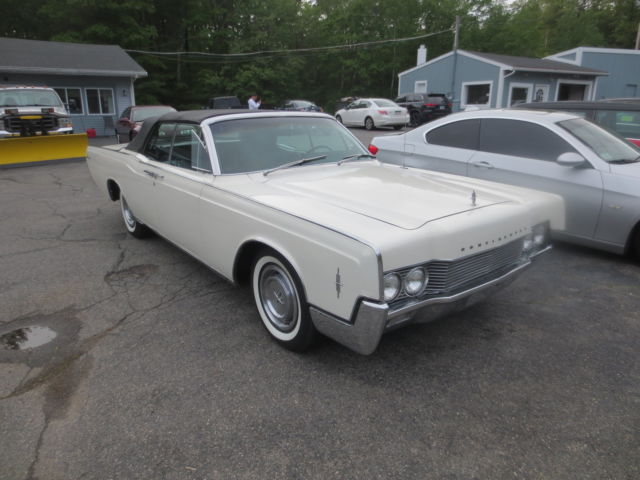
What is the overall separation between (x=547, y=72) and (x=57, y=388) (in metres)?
26.6

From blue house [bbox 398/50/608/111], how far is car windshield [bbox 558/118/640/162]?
18.9 m

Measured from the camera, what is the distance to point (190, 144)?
4.00m

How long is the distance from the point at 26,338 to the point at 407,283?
2.77 metres

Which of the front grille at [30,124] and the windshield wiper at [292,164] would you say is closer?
the windshield wiper at [292,164]

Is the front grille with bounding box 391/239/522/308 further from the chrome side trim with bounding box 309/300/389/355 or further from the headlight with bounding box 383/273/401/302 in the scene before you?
the chrome side trim with bounding box 309/300/389/355

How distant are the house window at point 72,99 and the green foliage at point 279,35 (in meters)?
12.2

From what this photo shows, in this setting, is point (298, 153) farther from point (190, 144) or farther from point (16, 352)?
point (16, 352)

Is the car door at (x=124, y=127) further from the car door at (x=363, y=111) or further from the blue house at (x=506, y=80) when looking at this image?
the blue house at (x=506, y=80)

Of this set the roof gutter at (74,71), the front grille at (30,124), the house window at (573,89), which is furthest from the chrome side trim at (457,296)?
the house window at (573,89)

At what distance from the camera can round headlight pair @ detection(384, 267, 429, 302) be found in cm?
240

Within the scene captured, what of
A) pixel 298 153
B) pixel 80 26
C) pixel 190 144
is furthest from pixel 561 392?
pixel 80 26

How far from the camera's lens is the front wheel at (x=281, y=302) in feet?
9.36

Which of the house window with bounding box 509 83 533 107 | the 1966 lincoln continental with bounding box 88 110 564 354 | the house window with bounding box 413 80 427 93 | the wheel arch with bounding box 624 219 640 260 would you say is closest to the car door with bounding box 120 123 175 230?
the 1966 lincoln continental with bounding box 88 110 564 354

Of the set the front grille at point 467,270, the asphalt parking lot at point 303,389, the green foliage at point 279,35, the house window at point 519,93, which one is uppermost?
the green foliage at point 279,35
